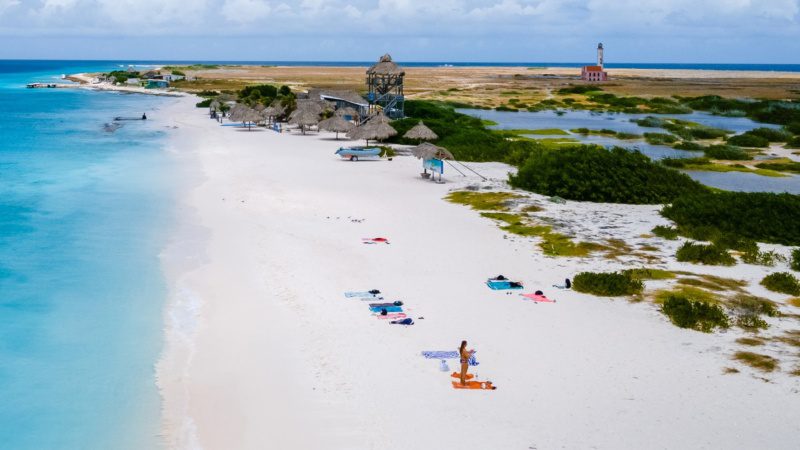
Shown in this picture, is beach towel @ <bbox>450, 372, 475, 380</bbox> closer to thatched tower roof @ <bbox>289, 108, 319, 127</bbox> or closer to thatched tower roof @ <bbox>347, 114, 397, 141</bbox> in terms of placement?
thatched tower roof @ <bbox>347, 114, 397, 141</bbox>

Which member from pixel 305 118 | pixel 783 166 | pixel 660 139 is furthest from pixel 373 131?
pixel 783 166

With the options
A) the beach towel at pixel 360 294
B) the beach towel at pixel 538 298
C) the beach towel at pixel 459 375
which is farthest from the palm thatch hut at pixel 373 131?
the beach towel at pixel 459 375

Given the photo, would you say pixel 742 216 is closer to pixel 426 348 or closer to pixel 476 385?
pixel 426 348

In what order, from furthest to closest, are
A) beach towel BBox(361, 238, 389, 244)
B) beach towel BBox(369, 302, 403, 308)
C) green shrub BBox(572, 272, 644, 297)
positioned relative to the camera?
beach towel BBox(361, 238, 389, 244) < green shrub BBox(572, 272, 644, 297) < beach towel BBox(369, 302, 403, 308)

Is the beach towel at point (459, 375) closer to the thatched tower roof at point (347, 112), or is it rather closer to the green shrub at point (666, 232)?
the green shrub at point (666, 232)

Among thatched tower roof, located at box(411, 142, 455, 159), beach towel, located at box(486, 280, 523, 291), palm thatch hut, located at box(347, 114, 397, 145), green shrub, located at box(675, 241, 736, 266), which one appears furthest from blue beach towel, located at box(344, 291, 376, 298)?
palm thatch hut, located at box(347, 114, 397, 145)

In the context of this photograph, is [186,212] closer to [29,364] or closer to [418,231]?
[418,231]
